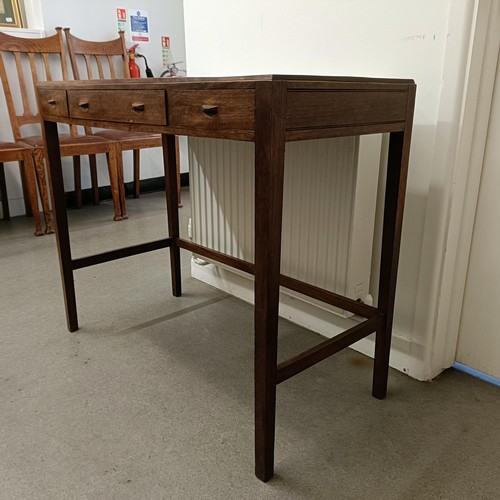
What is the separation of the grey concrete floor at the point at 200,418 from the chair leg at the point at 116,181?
3.80 feet

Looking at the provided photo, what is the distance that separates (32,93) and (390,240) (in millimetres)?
2564

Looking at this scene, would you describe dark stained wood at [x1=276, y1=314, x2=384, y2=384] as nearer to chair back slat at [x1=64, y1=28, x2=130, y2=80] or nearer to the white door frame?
the white door frame

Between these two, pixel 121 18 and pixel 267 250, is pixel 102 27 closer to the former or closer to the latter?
pixel 121 18

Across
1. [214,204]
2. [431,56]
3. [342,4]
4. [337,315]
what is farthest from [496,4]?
[214,204]

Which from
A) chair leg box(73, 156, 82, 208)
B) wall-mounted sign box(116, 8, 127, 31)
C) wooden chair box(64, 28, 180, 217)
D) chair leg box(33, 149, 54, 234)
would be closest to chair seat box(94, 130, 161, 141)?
wooden chair box(64, 28, 180, 217)

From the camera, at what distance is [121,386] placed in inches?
51.5

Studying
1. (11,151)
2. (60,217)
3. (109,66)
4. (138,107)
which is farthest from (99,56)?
(138,107)

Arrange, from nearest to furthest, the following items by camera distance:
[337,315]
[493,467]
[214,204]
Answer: [493,467] < [337,315] < [214,204]

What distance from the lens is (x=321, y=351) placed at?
1032 millimetres

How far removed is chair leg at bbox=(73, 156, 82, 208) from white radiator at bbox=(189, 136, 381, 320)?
156 centimetres

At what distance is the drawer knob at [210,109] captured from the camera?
0.88m

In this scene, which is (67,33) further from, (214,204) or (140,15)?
(214,204)

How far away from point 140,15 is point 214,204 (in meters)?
2.20

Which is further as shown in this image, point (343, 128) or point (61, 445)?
point (61, 445)
